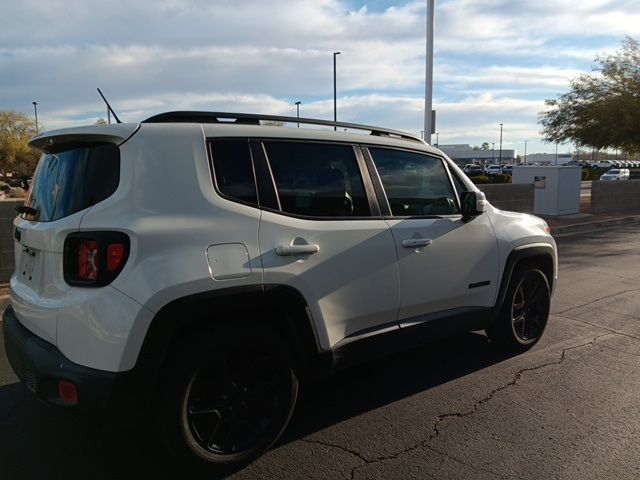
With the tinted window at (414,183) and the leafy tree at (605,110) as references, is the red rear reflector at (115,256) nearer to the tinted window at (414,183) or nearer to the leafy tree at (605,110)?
the tinted window at (414,183)

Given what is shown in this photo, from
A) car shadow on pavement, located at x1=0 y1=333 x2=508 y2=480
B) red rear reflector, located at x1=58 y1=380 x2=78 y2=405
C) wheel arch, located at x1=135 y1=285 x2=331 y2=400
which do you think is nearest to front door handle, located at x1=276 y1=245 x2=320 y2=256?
wheel arch, located at x1=135 y1=285 x2=331 y2=400

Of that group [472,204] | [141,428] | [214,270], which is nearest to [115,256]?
[214,270]

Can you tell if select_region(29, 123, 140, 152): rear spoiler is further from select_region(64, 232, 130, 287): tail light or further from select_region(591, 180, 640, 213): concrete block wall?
select_region(591, 180, 640, 213): concrete block wall

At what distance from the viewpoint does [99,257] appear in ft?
8.45

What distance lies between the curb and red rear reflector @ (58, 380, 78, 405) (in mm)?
12906

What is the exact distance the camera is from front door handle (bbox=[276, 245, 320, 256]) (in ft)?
9.86

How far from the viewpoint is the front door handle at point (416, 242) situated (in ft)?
12.0

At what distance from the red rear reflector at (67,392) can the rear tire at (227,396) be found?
0.39m

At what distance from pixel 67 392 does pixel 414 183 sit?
8.60 feet

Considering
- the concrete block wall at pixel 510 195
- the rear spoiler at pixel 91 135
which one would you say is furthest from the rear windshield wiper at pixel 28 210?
the concrete block wall at pixel 510 195

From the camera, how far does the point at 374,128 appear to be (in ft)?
13.2

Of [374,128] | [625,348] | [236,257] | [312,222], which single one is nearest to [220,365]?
[236,257]

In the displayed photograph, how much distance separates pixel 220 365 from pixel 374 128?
2.08m

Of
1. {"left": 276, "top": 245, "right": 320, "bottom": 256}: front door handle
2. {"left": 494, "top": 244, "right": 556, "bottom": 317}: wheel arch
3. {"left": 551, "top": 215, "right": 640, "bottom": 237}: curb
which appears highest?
{"left": 276, "top": 245, "right": 320, "bottom": 256}: front door handle
